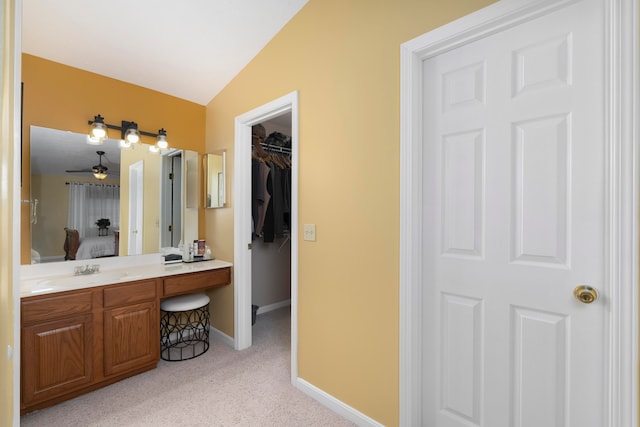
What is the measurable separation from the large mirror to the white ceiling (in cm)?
61

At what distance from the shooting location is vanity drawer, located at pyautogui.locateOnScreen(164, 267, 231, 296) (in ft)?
7.88

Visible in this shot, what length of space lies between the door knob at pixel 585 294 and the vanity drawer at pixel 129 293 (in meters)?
2.57

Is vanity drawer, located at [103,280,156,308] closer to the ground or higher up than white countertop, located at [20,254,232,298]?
closer to the ground

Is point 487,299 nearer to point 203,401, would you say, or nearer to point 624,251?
point 624,251

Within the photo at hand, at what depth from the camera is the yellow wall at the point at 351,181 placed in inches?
62.2

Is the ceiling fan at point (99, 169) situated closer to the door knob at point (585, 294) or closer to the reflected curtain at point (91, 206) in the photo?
the reflected curtain at point (91, 206)

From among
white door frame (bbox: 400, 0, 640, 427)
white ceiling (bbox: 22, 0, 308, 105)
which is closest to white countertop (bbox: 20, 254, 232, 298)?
white ceiling (bbox: 22, 0, 308, 105)

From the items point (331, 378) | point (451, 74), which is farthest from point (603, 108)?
point (331, 378)

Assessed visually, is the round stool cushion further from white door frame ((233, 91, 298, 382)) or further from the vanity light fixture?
the vanity light fixture

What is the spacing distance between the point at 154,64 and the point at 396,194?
7.44 feet

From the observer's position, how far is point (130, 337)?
2.18m

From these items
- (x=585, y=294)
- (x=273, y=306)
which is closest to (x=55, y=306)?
(x=273, y=306)

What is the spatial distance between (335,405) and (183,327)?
175cm

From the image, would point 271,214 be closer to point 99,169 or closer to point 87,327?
point 99,169
